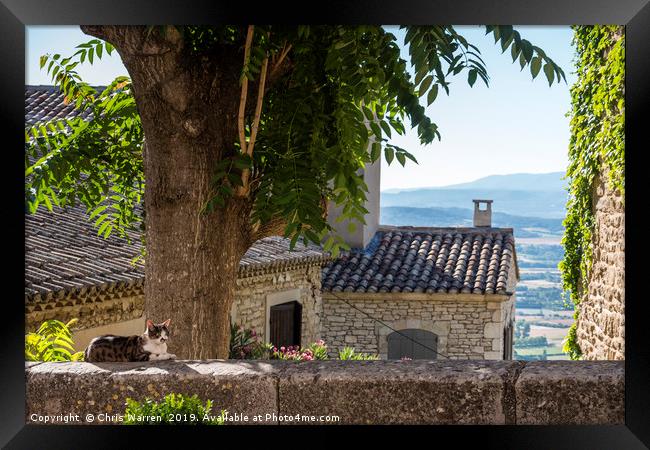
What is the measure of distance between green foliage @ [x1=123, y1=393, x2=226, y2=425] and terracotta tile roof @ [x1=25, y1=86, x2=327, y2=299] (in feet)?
10.7

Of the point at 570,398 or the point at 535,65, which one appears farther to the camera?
the point at 535,65

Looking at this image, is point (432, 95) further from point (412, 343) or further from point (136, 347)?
point (412, 343)

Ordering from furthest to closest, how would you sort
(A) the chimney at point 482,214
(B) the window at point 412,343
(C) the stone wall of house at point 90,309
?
(A) the chimney at point 482,214, (B) the window at point 412,343, (C) the stone wall of house at point 90,309

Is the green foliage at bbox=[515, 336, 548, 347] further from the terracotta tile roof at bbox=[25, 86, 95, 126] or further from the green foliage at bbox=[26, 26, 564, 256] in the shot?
the green foliage at bbox=[26, 26, 564, 256]

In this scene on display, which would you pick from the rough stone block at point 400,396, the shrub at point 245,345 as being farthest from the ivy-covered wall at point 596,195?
the shrub at point 245,345

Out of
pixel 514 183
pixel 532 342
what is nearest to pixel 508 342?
pixel 532 342

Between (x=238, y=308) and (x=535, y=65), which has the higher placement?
(x=535, y=65)

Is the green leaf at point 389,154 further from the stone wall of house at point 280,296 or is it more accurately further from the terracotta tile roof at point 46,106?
the terracotta tile roof at point 46,106

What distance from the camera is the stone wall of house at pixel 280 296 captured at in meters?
11.6

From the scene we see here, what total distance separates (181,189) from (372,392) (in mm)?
1912

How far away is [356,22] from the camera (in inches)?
166

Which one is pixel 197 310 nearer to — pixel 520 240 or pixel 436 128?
pixel 436 128

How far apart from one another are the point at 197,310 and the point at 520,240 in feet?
43.1

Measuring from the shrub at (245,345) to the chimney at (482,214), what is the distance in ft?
24.2
